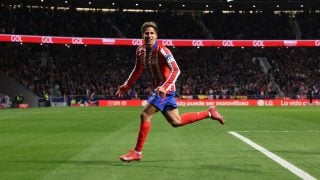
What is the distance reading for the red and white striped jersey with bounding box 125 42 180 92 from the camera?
7.82 metres

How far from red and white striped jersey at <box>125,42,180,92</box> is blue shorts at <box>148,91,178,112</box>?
0.18 m

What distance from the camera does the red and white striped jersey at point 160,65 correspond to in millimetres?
7820

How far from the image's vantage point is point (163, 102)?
7992 millimetres

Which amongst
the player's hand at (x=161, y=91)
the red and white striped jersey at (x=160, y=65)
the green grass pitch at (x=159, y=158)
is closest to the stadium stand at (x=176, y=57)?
the green grass pitch at (x=159, y=158)

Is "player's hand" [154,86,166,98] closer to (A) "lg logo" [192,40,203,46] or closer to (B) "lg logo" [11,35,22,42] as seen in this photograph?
(B) "lg logo" [11,35,22,42]

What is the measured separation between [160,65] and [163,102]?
61 centimetres

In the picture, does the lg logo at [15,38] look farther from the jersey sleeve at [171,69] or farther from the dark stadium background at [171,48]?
the jersey sleeve at [171,69]

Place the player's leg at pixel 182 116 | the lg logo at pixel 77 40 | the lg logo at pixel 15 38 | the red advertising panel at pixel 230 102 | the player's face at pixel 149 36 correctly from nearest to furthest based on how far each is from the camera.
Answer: the player's face at pixel 149 36 → the player's leg at pixel 182 116 → the lg logo at pixel 15 38 → the red advertising panel at pixel 230 102 → the lg logo at pixel 77 40

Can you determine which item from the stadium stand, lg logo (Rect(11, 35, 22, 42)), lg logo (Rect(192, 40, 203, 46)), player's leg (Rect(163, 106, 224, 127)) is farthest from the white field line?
lg logo (Rect(192, 40, 203, 46))

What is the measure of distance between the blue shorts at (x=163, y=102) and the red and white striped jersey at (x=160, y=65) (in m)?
0.18

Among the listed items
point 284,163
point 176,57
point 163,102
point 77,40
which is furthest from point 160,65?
point 176,57

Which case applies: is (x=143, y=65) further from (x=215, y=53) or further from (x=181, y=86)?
(x=215, y=53)

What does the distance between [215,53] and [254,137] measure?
44.0 meters

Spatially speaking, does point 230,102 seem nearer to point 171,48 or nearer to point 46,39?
point 171,48
